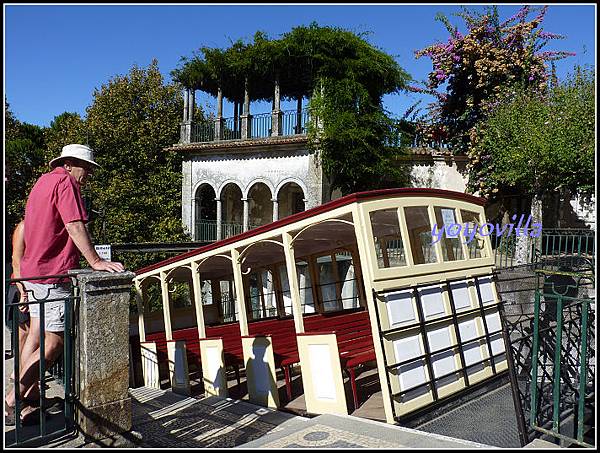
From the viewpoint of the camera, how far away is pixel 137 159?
25016 mm

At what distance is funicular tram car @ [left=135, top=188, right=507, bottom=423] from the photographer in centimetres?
620

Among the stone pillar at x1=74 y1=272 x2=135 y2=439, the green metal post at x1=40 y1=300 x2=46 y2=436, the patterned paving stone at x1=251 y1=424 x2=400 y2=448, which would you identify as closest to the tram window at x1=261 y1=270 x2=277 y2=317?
the patterned paving stone at x1=251 y1=424 x2=400 y2=448

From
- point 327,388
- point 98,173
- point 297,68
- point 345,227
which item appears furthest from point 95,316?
point 98,173

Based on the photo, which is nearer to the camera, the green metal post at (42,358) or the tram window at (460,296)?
the green metal post at (42,358)

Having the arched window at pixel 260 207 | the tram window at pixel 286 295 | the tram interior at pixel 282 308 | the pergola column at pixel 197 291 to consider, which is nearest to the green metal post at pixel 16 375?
the tram interior at pixel 282 308

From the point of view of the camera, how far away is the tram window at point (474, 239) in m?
7.77

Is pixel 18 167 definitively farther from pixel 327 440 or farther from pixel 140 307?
pixel 327 440

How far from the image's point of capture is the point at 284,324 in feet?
32.0

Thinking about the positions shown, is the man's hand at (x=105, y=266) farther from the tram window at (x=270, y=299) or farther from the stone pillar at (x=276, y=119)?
the stone pillar at (x=276, y=119)

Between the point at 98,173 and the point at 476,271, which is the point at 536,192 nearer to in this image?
the point at 476,271

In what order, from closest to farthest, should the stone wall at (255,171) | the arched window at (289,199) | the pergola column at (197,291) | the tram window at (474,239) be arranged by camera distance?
1. the tram window at (474,239)
2. the pergola column at (197,291)
3. the stone wall at (255,171)
4. the arched window at (289,199)

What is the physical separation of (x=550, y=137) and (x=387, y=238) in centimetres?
848

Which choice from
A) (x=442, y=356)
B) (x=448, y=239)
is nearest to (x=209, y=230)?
(x=448, y=239)

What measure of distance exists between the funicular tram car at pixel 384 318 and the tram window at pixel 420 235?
2 cm
